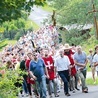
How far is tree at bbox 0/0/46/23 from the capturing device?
44.2 feet

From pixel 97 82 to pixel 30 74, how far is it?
660 centimetres

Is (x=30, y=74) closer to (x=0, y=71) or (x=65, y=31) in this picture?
(x=0, y=71)

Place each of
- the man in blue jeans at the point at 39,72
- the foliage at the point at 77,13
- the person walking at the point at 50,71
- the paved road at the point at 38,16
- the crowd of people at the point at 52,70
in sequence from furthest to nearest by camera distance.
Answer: the paved road at the point at 38,16 < the foliage at the point at 77,13 < the person walking at the point at 50,71 < the crowd of people at the point at 52,70 < the man in blue jeans at the point at 39,72

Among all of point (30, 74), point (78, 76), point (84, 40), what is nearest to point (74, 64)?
point (78, 76)

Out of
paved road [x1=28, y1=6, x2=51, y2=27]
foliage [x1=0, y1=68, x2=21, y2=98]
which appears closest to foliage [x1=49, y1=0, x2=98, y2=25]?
foliage [x1=0, y1=68, x2=21, y2=98]

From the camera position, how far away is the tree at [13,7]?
530 inches

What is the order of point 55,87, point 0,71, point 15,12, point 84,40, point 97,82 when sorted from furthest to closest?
point 84,40 → point 97,82 → point 55,87 → point 15,12 → point 0,71

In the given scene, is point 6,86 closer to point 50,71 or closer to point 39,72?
point 39,72

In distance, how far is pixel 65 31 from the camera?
5219 centimetres

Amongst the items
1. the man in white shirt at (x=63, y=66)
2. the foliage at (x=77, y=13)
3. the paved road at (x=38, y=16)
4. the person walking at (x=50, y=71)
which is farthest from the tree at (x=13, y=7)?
the paved road at (x=38, y=16)

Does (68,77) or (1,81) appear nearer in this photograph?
(1,81)

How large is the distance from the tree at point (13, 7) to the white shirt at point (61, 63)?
2.24 metres

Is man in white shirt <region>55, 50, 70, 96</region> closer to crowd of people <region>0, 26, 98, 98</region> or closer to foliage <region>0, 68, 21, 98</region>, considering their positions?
crowd of people <region>0, 26, 98, 98</region>

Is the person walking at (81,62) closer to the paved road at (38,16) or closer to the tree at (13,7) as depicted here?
the tree at (13,7)
